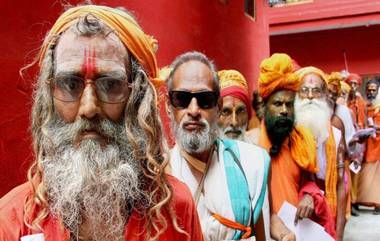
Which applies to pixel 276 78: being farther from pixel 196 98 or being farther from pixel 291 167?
pixel 196 98

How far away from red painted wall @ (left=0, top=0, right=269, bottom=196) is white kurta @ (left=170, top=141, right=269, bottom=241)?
925mm

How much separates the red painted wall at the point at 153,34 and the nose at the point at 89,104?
1396 millimetres

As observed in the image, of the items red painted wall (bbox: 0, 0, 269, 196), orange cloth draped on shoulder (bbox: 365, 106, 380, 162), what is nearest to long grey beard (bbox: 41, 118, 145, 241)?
red painted wall (bbox: 0, 0, 269, 196)

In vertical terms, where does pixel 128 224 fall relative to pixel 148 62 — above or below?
below

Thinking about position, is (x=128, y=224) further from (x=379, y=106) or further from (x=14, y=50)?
(x=379, y=106)

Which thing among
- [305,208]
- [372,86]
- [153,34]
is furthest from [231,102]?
[372,86]

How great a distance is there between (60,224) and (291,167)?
214 centimetres

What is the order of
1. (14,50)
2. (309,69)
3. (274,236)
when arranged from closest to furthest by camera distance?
(274,236), (14,50), (309,69)

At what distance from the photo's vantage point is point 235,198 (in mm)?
2227

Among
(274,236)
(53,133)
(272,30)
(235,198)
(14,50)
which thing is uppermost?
(272,30)

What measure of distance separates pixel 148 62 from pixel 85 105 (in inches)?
10.3

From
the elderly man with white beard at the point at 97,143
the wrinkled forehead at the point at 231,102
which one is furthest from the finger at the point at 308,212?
the elderly man with white beard at the point at 97,143

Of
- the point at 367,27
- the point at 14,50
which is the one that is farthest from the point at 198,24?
the point at 367,27

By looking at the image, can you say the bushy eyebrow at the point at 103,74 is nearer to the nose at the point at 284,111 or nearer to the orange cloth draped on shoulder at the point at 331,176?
the nose at the point at 284,111
